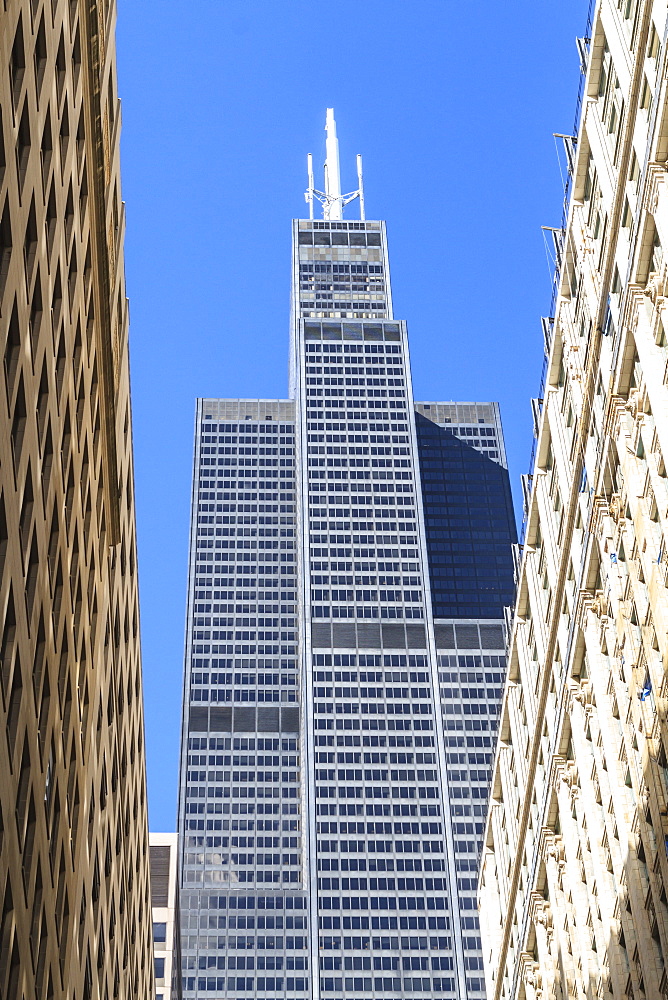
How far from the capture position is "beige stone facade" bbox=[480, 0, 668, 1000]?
53906 mm

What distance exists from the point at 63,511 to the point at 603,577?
27.2 m

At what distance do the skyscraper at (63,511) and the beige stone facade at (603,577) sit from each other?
67.9ft

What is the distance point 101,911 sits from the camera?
60375 millimetres

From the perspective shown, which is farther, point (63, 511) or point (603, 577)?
point (603, 577)

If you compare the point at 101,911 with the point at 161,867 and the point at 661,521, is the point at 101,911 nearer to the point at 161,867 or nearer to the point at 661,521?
the point at 661,521

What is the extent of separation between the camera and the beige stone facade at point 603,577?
53.9 metres

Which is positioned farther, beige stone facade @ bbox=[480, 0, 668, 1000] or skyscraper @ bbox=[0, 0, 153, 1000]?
beige stone facade @ bbox=[480, 0, 668, 1000]

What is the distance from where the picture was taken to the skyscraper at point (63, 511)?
36750 millimetres

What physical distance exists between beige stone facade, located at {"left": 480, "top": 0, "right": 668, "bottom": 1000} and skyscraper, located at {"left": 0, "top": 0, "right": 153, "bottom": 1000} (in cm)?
2069

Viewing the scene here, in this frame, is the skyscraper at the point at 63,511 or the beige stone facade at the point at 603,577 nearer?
the skyscraper at the point at 63,511

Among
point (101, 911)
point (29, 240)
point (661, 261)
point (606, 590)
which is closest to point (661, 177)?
point (661, 261)

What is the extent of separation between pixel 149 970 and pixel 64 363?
5715cm

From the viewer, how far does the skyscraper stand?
121 ft

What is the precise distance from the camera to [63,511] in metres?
46.7
